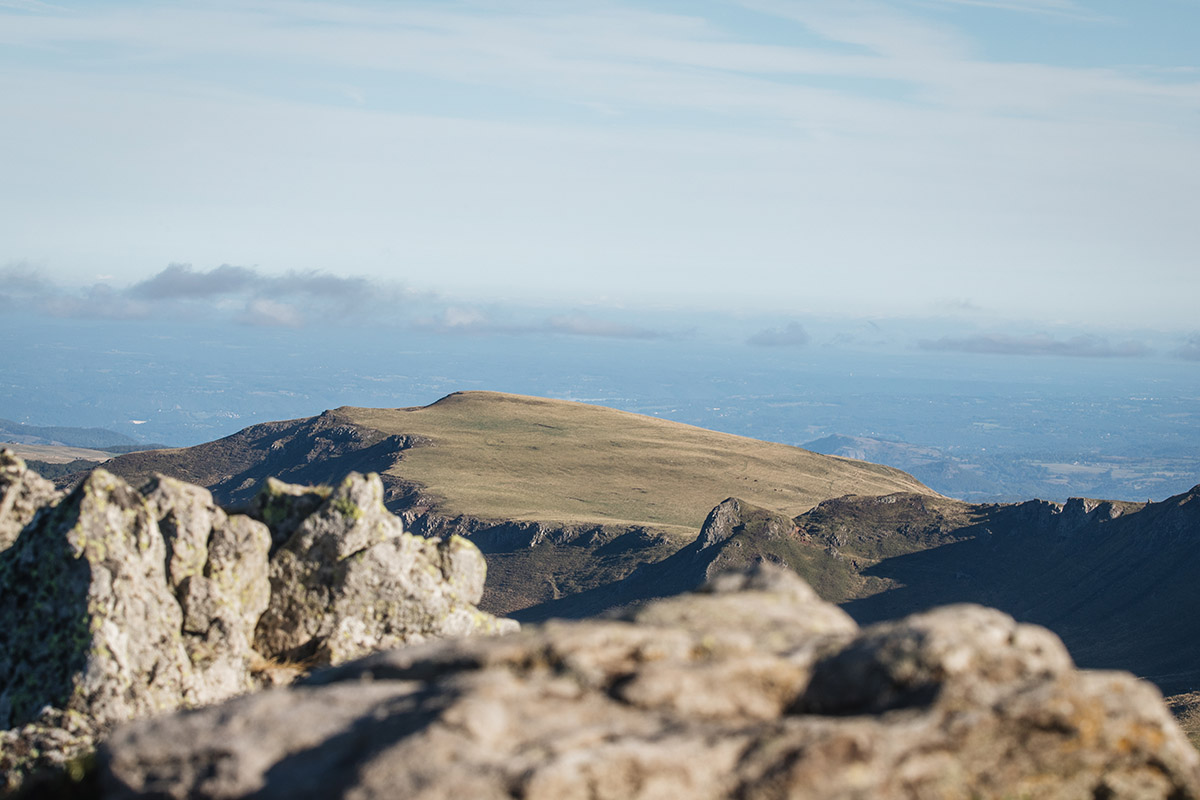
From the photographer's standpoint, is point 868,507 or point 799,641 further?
point 868,507

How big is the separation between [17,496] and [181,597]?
6.10 meters

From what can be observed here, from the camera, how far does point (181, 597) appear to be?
81.7ft

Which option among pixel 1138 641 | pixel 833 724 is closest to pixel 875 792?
pixel 833 724

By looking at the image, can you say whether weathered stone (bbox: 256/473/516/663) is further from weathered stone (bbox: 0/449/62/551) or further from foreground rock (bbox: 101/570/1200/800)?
foreground rock (bbox: 101/570/1200/800)

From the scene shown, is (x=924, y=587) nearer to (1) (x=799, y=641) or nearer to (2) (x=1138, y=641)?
(2) (x=1138, y=641)

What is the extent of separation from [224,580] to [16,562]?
468cm

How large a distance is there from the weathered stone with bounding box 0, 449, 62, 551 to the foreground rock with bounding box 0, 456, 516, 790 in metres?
0.06

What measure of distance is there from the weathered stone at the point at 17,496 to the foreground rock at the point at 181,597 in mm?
56

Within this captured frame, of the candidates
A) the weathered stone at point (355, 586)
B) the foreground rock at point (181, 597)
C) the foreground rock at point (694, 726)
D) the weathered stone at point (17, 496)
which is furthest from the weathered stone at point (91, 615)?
the foreground rock at point (694, 726)

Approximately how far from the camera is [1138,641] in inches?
5079

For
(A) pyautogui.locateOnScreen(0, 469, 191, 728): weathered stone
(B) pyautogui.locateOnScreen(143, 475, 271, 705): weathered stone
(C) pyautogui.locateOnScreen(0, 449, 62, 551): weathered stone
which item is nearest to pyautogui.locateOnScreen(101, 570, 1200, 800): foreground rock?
(A) pyautogui.locateOnScreen(0, 469, 191, 728): weathered stone

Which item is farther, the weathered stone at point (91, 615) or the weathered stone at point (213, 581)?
the weathered stone at point (213, 581)

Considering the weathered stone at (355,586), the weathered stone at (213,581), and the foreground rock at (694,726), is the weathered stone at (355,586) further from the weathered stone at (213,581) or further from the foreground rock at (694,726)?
the foreground rock at (694,726)

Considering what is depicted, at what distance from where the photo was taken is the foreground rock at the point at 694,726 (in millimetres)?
13312
